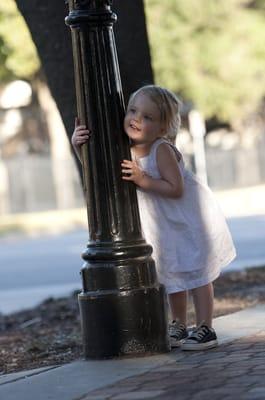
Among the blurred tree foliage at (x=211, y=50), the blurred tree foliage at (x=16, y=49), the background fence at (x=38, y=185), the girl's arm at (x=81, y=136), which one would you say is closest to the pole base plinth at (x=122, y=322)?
the girl's arm at (x=81, y=136)

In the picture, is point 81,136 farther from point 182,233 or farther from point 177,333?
point 177,333

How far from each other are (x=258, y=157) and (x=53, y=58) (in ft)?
132

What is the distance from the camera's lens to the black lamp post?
6250mm

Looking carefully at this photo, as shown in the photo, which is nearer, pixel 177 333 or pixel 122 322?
pixel 122 322

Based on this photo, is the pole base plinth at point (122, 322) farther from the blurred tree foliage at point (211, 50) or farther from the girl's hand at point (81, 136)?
the blurred tree foliage at point (211, 50)

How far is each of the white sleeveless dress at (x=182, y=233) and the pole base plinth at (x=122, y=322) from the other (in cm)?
28

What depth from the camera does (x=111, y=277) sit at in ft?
20.5

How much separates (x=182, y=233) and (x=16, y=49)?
80.5 feet

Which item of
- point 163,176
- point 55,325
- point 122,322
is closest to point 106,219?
point 163,176

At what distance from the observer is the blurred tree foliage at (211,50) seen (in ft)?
118

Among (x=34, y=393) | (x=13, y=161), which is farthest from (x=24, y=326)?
(x=13, y=161)

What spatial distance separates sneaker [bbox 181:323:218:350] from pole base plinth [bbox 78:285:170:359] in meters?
0.22

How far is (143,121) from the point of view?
20.9ft

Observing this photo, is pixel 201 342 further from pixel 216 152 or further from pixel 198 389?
pixel 216 152
